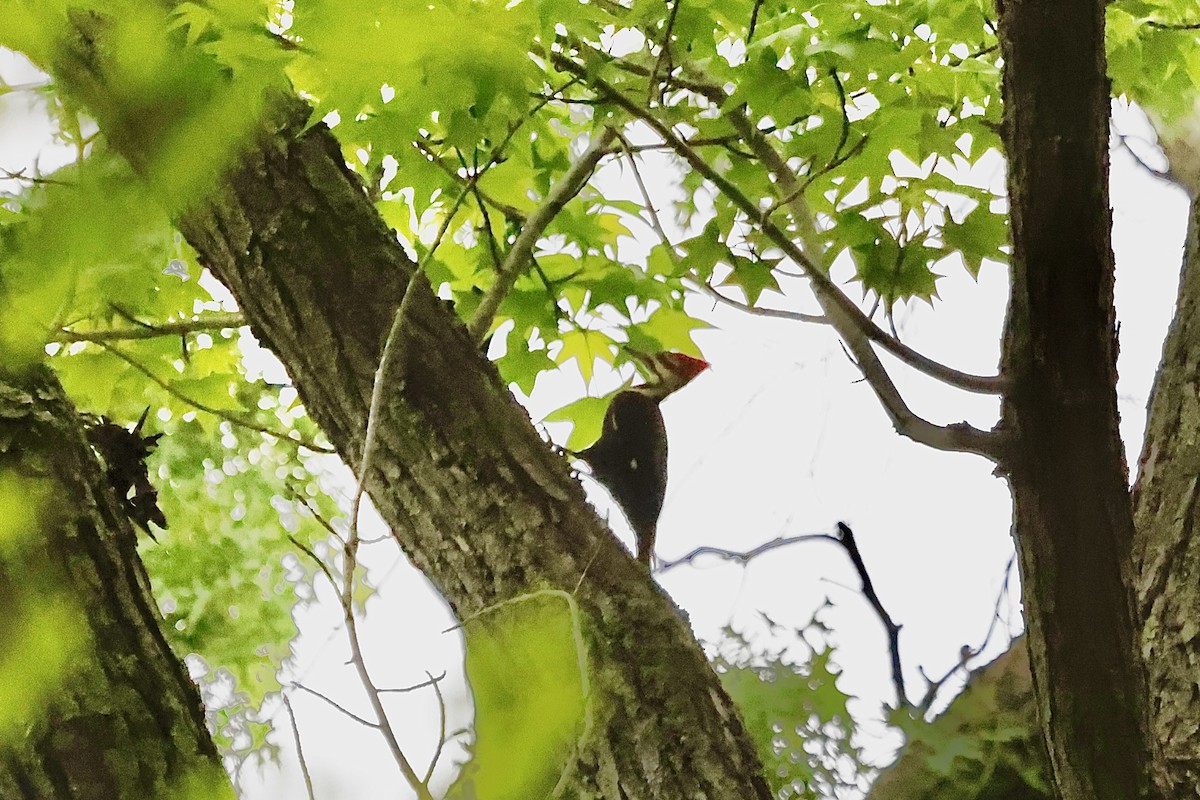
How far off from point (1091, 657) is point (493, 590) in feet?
1.34

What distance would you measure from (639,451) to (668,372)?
0.31 feet

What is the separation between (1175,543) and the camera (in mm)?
877

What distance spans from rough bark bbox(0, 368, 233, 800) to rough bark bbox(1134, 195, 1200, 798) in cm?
74

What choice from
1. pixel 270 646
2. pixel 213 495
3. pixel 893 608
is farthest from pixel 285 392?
pixel 893 608

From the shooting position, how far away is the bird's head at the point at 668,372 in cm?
90

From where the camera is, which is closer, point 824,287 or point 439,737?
point 439,737

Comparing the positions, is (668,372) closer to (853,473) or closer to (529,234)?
(529,234)

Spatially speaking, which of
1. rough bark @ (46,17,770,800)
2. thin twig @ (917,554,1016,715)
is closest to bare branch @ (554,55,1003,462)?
rough bark @ (46,17,770,800)

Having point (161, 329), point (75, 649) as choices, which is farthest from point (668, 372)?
point (75, 649)

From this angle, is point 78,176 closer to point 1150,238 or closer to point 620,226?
point 620,226

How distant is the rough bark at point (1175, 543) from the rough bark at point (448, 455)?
44 cm

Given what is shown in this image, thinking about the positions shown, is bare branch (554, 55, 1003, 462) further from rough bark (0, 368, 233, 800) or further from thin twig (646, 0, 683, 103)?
rough bark (0, 368, 233, 800)

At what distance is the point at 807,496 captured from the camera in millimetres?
1213

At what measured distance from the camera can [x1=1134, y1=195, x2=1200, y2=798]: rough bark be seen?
2.68 feet
